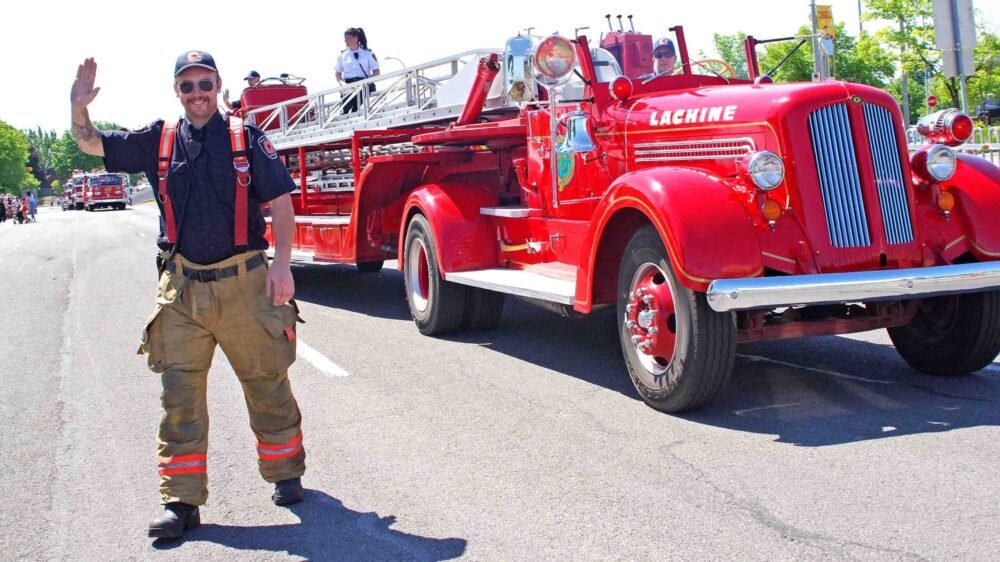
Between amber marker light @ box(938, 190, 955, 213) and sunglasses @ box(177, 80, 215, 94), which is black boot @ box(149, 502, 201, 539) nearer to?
sunglasses @ box(177, 80, 215, 94)

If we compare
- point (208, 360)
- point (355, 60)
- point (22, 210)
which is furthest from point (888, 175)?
point (22, 210)

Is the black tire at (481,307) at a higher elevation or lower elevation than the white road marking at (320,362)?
higher

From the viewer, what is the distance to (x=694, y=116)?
19.8 ft

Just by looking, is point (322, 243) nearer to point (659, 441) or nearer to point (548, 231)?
point (548, 231)

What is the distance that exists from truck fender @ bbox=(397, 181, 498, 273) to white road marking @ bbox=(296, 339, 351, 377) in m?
1.16

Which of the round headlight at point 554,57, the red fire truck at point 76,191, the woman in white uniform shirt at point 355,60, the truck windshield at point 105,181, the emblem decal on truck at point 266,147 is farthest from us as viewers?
the red fire truck at point 76,191

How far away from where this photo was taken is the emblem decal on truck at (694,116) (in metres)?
5.86

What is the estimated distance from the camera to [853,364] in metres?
6.61

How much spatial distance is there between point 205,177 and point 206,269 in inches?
14.8

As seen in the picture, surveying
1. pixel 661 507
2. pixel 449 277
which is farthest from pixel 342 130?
pixel 661 507

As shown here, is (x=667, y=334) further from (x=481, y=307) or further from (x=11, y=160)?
(x=11, y=160)

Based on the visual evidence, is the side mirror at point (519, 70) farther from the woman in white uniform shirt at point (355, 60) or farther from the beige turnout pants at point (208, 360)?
the woman in white uniform shirt at point (355, 60)

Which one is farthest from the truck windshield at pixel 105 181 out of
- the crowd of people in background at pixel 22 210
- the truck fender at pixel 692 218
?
the truck fender at pixel 692 218

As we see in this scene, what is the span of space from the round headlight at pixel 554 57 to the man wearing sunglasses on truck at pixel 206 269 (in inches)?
107
